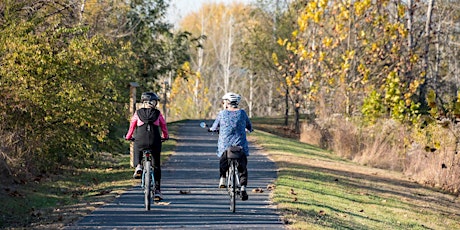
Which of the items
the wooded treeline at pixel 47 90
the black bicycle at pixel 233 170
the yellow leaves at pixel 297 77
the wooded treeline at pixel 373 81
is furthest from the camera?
the yellow leaves at pixel 297 77

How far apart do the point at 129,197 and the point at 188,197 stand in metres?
1.07

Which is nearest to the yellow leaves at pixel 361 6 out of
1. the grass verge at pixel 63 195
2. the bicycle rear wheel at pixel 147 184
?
the grass verge at pixel 63 195

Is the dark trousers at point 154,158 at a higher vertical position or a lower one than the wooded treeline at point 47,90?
lower

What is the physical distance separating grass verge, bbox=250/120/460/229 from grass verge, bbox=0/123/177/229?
333 centimetres

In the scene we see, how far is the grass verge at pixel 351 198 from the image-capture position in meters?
13.4

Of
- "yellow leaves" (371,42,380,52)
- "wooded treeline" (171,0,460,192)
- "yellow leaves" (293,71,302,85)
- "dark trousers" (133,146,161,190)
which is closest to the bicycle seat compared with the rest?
"dark trousers" (133,146,161,190)

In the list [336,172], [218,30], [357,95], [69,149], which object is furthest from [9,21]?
[218,30]

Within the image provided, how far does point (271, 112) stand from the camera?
82.9 metres

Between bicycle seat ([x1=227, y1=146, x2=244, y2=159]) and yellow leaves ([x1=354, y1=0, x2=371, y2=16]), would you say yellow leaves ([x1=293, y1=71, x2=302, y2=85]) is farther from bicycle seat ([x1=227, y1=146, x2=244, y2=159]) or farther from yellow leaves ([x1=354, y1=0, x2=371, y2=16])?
bicycle seat ([x1=227, y1=146, x2=244, y2=159])

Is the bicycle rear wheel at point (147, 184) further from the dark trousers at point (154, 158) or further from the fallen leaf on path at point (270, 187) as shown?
the fallen leaf on path at point (270, 187)

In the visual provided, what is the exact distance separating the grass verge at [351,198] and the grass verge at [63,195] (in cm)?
333

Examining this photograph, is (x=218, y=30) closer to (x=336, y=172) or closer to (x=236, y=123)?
(x=336, y=172)

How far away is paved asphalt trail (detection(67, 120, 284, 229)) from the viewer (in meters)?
11.2

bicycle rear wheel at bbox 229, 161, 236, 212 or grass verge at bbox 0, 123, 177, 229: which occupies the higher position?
bicycle rear wheel at bbox 229, 161, 236, 212
